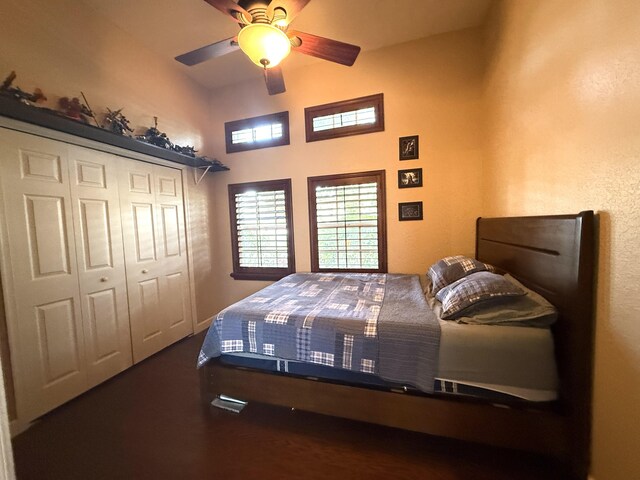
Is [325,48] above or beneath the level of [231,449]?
above

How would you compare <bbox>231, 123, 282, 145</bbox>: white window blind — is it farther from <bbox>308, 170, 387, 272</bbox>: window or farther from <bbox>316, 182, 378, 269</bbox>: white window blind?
<bbox>316, 182, 378, 269</bbox>: white window blind

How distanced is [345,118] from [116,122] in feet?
7.58

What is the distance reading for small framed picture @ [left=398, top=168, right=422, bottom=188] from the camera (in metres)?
2.75

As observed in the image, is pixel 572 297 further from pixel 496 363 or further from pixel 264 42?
pixel 264 42

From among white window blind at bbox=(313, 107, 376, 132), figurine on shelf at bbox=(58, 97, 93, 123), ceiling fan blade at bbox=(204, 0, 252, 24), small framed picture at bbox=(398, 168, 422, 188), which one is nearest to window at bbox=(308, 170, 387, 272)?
small framed picture at bbox=(398, 168, 422, 188)

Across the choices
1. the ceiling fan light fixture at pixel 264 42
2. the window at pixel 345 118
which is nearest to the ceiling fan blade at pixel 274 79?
the ceiling fan light fixture at pixel 264 42

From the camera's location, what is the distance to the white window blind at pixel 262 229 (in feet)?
10.8

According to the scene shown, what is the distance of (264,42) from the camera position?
1459mm

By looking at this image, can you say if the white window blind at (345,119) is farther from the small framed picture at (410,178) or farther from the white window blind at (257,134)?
the small framed picture at (410,178)

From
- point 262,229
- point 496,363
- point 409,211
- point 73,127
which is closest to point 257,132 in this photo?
point 262,229

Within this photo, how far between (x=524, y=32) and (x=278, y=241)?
2953mm

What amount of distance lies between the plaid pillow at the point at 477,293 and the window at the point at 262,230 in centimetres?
212

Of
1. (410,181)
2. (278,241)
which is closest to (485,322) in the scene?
(410,181)

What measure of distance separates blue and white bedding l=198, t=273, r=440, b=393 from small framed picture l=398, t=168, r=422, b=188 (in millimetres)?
1313
